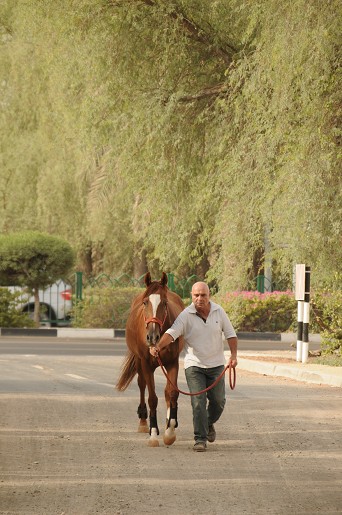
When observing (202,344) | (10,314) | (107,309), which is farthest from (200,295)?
(107,309)

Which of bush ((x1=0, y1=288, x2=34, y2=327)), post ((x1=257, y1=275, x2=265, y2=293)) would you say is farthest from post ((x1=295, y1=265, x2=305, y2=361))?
post ((x1=257, y1=275, x2=265, y2=293))

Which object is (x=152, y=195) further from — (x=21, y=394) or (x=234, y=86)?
(x=21, y=394)

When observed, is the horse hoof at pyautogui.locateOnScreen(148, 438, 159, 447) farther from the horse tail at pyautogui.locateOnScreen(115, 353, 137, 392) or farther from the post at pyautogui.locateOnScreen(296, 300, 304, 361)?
the post at pyautogui.locateOnScreen(296, 300, 304, 361)

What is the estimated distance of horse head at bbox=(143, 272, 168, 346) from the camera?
1212cm

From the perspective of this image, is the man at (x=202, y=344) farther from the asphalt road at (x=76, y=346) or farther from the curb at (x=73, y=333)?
the curb at (x=73, y=333)

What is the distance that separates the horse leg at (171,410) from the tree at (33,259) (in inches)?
902

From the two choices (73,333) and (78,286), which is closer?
(73,333)

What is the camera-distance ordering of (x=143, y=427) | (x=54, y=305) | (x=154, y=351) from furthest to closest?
1. (x=54, y=305)
2. (x=143, y=427)
3. (x=154, y=351)

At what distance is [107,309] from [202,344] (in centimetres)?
2300

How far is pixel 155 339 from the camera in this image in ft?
39.7

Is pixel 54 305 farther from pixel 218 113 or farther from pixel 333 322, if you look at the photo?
pixel 333 322

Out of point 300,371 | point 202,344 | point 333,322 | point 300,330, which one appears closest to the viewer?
point 202,344

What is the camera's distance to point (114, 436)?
1295cm

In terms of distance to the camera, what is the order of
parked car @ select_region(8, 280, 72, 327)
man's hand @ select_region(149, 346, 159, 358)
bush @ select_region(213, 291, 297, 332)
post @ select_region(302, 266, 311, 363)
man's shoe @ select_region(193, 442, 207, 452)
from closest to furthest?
man's shoe @ select_region(193, 442, 207, 452)
man's hand @ select_region(149, 346, 159, 358)
post @ select_region(302, 266, 311, 363)
bush @ select_region(213, 291, 297, 332)
parked car @ select_region(8, 280, 72, 327)
